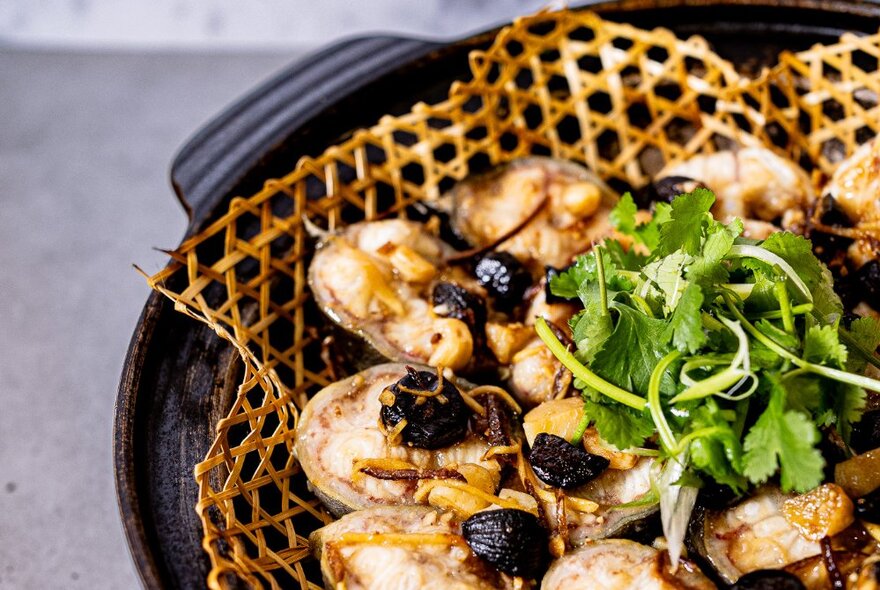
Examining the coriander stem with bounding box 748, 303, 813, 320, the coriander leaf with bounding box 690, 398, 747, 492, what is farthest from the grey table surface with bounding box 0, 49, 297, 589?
the coriander stem with bounding box 748, 303, 813, 320

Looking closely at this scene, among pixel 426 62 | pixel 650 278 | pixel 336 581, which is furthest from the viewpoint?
pixel 426 62

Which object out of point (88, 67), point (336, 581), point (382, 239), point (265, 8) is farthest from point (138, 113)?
point (336, 581)

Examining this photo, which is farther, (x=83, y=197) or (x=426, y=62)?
(x=83, y=197)

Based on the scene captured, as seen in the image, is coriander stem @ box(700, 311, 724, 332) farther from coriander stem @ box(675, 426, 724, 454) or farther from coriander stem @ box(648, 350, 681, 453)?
coriander stem @ box(675, 426, 724, 454)

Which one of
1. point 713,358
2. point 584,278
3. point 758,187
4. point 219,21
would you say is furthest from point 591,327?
point 219,21

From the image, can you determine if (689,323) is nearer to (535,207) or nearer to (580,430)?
(580,430)

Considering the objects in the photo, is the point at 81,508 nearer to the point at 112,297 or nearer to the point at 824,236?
the point at 112,297

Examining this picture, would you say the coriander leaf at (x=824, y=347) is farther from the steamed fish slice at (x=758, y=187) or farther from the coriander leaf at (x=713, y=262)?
the steamed fish slice at (x=758, y=187)
